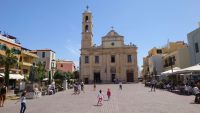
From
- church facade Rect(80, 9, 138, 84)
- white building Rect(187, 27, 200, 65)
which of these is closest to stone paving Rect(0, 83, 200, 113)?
white building Rect(187, 27, 200, 65)

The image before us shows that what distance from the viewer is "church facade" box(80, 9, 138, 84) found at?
63250mm

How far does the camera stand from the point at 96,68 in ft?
211

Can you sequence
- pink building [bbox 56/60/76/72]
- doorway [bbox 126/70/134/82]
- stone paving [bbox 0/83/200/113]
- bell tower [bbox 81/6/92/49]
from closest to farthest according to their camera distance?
stone paving [bbox 0/83/200/113], doorway [bbox 126/70/134/82], bell tower [bbox 81/6/92/49], pink building [bbox 56/60/76/72]

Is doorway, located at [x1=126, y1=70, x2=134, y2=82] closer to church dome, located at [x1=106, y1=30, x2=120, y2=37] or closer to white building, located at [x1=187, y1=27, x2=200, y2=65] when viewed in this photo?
church dome, located at [x1=106, y1=30, x2=120, y2=37]

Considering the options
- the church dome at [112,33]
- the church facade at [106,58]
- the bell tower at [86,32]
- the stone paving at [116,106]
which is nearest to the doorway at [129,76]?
the church facade at [106,58]

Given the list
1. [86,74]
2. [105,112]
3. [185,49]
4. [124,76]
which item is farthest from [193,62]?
[86,74]

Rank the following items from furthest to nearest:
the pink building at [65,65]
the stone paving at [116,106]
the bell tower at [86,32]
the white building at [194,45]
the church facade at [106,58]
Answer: the pink building at [65,65]
the bell tower at [86,32]
the church facade at [106,58]
the white building at [194,45]
the stone paving at [116,106]

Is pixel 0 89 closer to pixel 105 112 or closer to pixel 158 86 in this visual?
pixel 105 112

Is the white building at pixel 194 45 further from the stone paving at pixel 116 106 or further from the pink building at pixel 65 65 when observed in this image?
the pink building at pixel 65 65

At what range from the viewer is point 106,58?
64.4 metres

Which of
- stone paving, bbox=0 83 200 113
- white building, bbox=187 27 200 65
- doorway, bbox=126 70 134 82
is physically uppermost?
white building, bbox=187 27 200 65

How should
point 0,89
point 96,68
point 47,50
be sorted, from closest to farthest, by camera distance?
1. point 0,89
2. point 47,50
3. point 96,68

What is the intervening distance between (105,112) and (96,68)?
52212 mm

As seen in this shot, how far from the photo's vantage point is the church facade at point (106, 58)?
63.2m
